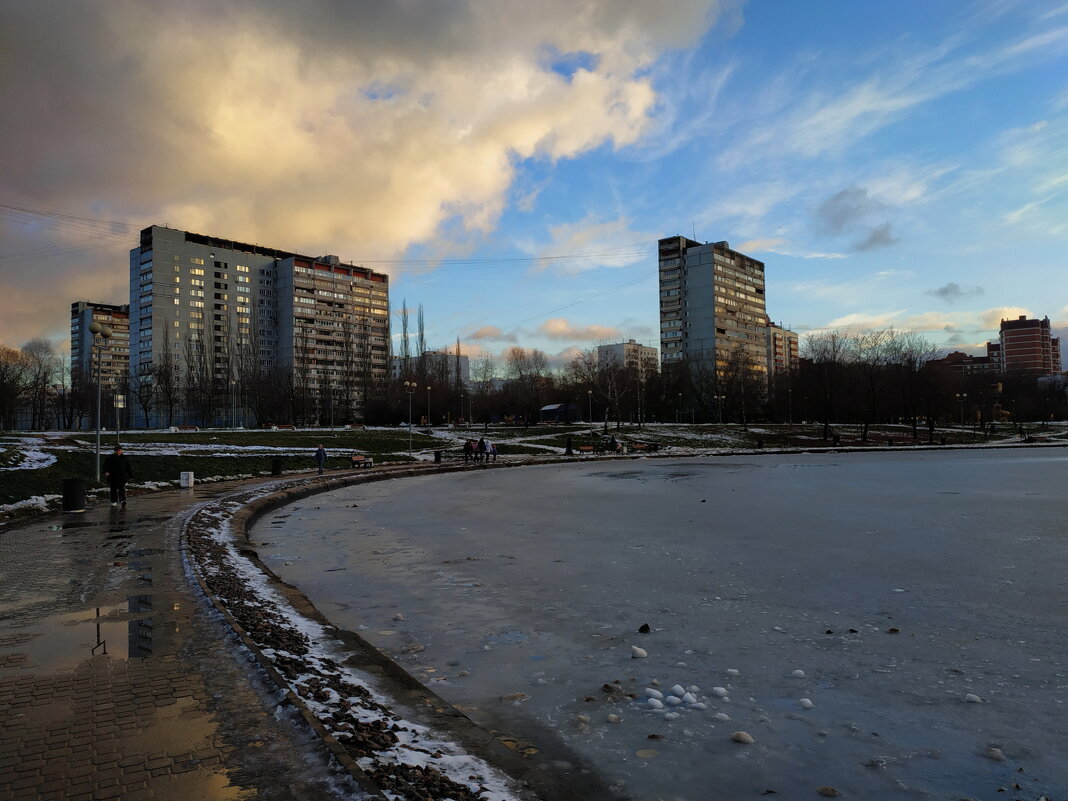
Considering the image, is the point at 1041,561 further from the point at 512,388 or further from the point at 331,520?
the point at 512,388

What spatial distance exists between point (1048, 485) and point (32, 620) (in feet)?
97.3

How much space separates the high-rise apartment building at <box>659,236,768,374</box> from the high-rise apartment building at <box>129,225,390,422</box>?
65.9m

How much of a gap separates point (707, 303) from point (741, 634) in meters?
141

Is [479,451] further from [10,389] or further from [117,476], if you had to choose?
[10,389]

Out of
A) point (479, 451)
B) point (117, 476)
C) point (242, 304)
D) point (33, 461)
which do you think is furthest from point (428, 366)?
point (117, 476)

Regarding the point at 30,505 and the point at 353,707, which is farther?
A: the point at 30,505

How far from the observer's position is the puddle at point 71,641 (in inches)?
215

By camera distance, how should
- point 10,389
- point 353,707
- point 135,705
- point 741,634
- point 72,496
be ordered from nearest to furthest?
point 135,705, point 353,707, point 741,634, point 72,496, point 10,389

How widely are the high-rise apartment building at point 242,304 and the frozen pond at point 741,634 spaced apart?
10186 centimetres

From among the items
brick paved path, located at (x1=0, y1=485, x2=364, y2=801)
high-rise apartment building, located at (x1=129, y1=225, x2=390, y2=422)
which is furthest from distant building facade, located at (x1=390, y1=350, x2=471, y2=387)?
brick paved path, located at (x1=0, y1=485, x2=364, y2=801)

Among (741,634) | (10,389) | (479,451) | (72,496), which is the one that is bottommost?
(741,634)

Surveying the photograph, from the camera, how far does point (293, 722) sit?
4.11m

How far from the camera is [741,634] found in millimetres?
6652

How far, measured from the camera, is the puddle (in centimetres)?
546
